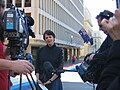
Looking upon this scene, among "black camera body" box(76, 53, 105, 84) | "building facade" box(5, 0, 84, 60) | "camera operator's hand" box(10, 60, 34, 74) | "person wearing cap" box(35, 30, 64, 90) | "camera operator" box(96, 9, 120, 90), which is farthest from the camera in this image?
"building facade" box(5, 0, 84, 60)

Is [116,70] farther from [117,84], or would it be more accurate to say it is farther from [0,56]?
[0,56]

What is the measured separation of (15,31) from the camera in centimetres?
270

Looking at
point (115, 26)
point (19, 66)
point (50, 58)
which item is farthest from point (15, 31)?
point (50, 58)

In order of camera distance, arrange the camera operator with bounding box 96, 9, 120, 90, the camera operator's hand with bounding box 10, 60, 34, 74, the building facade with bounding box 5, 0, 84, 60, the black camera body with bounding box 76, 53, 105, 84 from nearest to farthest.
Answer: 1. the camera operator with bounding box 96, 9, 120, 90
2. the camera operator's hand with bounding box 10, 60, 34, 74
3. the black camera body with bounding box 76, 53, 105, 84
4. the building facade with bounding box 5, 0, 84, 60

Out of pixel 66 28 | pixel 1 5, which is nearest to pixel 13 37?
pixel 1 5

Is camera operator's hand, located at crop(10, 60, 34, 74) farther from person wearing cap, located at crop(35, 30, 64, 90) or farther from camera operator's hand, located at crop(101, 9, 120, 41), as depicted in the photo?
person wearing cap, located at crop(35, 30, 64, 90)

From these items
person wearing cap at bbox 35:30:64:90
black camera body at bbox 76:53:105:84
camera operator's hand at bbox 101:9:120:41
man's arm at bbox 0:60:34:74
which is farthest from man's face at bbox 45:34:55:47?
camera operator's hand at bbox 101:9:120:41

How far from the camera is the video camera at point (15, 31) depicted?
267cm

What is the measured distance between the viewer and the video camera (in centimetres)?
267

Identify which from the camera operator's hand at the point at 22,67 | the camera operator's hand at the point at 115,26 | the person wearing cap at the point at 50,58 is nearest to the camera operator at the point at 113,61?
the camera operator's hand at the point at 115,26

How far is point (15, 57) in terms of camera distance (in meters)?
2.80

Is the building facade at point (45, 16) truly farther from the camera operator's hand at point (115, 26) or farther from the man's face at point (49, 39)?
the camera operator's hand at point (115, 26)

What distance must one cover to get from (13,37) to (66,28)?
2662 inches

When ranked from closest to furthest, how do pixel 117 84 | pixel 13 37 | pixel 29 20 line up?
pixel 117 84 → pixel 13 37 → pixel 29 20
